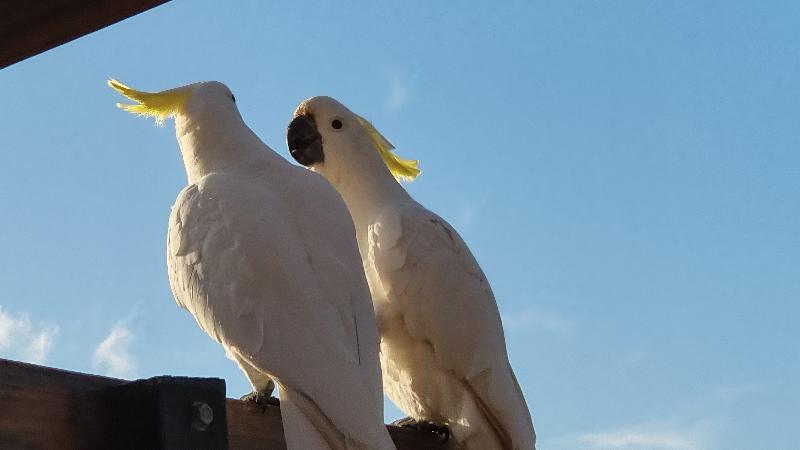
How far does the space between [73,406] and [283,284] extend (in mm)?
654

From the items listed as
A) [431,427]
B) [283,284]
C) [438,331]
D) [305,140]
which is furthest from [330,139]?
[283,284]

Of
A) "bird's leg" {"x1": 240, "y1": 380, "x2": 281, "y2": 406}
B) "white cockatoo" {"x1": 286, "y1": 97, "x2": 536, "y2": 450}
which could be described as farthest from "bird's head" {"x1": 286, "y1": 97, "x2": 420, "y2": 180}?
"bird's leg" {"x1": 240, "y1": 380, "x2": 281, "y2": 406}

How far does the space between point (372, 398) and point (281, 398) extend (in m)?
0.14

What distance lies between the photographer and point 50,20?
99 cm

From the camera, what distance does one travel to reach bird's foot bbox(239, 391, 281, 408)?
1.66 meters

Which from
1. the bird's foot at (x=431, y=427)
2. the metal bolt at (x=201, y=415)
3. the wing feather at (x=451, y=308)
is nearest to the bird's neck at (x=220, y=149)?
the wing feather at (x=451, y=308)

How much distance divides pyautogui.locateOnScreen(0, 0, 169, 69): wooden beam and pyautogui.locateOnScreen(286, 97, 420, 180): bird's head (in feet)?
5.18

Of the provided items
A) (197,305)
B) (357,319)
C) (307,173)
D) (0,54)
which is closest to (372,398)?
(357,319)

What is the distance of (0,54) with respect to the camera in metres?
1.05

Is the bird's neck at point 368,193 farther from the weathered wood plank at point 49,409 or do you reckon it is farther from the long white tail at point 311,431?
the weathered wood plank at point 49,409

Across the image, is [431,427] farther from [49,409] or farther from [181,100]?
[49,409]

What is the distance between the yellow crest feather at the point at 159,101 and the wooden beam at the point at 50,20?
126 cm

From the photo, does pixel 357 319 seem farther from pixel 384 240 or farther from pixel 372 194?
pixel 372 194

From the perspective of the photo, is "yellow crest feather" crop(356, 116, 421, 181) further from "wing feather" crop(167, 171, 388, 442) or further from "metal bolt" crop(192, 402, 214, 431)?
"metal bolt" crop(192, 402, 214, 431)
